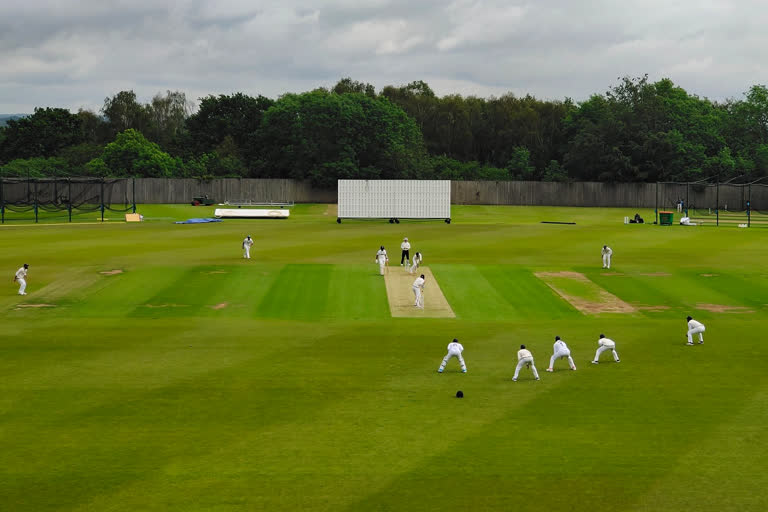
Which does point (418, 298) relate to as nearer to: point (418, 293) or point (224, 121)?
point (418, 293)

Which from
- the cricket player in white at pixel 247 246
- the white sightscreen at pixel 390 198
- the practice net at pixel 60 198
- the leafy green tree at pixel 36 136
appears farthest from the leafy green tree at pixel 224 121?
the cricket player in white at pixel 247 246

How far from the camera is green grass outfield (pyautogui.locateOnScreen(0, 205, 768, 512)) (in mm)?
21750

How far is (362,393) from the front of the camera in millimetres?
30469

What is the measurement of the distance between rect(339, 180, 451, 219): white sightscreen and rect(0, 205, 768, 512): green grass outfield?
142 ft

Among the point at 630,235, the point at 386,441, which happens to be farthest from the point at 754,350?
the point at 630,235

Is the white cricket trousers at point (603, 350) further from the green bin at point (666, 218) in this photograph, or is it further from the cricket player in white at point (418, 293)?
the green bin at point (666, 218)

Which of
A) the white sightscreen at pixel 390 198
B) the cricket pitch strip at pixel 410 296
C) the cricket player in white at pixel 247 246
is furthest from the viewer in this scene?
the white sightscreen at pixel 390 198

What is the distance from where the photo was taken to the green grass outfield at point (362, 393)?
21.8m

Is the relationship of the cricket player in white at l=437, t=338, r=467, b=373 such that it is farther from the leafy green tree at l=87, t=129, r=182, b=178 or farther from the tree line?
the leafy green tree at l=87, t=129, r=182, b=178

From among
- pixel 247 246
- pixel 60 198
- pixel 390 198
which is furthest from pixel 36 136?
pixel 247 246

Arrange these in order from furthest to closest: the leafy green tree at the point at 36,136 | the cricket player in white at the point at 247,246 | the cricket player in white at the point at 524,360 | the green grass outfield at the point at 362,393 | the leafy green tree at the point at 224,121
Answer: the leafy green tree at the point at 224,121 → the leafy green tree at the point at 36,136 → the cricket player in white at the point at 247,246 → the cricket player in white at the point at 524,360 → the green grass outfield at the point at 362,393

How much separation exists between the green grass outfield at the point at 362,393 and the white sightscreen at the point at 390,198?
1706 inches

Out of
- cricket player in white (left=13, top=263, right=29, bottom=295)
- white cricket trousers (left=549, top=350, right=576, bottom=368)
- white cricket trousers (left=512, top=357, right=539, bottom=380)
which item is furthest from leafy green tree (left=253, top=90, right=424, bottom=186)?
white cricket trousers (left=512, top=357, right=539, bottom=380)

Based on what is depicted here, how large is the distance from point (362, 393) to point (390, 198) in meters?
78.3
